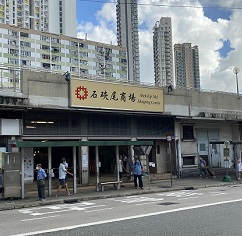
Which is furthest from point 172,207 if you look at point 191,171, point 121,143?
point 191,171

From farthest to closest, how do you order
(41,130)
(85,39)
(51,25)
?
(51,25) → (85,39) → (41,130)

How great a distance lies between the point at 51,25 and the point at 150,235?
5800 inches

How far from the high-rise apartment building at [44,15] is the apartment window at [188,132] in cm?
12403

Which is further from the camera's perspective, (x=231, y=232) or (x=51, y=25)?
(x=51, y=25)

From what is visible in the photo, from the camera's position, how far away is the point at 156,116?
25.9m

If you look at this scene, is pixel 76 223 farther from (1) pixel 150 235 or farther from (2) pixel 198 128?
(2) pixel 198 128

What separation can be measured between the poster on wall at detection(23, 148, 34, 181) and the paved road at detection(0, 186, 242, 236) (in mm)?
6784

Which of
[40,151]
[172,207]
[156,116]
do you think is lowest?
[172,207]

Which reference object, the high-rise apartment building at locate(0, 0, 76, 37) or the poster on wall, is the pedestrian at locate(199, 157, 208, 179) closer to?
the poster on wall

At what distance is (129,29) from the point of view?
496 feet

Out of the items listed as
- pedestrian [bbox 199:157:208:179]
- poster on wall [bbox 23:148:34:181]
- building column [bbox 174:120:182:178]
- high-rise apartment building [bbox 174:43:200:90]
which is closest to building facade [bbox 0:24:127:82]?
high-rise apartment building [bbox 174:43:200:90]

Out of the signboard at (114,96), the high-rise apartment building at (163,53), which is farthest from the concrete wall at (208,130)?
the high-rise apartment building at (163,53)

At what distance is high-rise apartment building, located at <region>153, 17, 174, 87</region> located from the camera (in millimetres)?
57469

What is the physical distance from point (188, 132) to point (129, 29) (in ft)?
423
